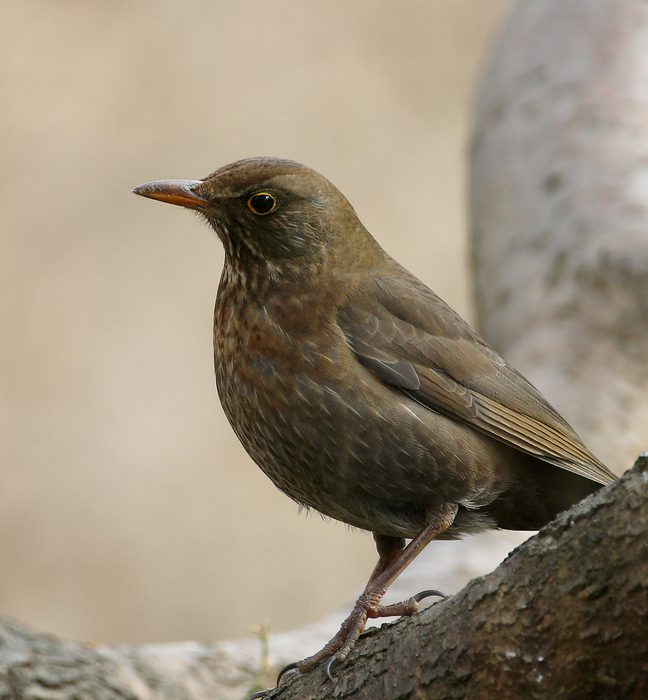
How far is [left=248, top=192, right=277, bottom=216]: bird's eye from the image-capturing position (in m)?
3.15

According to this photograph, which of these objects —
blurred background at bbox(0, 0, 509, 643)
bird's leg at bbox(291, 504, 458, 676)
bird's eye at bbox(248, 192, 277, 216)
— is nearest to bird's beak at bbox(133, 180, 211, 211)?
bird's eye at bbox(248, 192, 277, 216)

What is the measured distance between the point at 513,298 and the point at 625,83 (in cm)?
173

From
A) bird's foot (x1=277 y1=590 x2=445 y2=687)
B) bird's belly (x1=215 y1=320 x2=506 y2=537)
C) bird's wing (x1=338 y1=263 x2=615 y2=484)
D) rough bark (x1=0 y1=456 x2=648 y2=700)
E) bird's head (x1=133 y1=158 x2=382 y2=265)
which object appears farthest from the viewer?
bird's head (x1=133 y1=158 x2=382 y2=265)

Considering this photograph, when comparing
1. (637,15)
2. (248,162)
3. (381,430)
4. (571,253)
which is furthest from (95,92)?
(381,430)

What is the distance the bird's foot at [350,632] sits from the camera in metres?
2.54

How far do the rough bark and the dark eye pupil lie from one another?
57.3 inches

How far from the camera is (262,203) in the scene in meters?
3.16

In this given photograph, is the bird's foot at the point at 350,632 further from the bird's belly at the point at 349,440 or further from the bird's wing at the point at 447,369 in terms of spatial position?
the bird's wing at the point at 447,369

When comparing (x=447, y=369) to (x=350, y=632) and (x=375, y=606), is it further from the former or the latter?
(x=350, y=632)

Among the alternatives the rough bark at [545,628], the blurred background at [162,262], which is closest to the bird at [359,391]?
the rough bark at [545,628]

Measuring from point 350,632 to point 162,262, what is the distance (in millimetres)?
8311

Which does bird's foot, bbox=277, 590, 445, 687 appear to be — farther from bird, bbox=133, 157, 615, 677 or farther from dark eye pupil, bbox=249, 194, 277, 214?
dark eye pupil, bbox=249, 194, 277, 214

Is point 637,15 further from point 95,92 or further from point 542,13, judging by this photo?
point 95,92

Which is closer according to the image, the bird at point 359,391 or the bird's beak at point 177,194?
the bird at point 359,391
